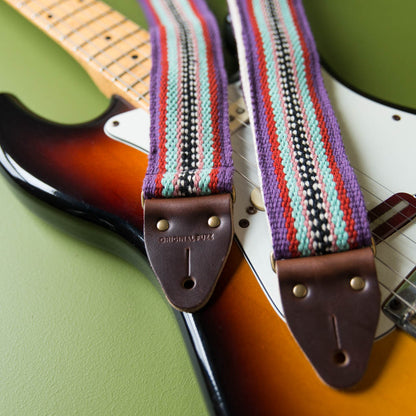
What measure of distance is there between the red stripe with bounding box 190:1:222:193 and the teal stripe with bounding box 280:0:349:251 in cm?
11

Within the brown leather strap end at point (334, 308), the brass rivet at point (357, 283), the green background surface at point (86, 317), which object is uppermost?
the brass rivet at point (357, 283)

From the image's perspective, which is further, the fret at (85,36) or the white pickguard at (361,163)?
the fret at (85,36)

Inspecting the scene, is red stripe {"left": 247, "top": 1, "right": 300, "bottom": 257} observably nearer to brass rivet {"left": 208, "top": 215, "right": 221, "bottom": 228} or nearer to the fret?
brass rivet {"left": 208, "top": 215, "right": 221, "bottom": 228}

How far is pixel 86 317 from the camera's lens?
48 centimetres

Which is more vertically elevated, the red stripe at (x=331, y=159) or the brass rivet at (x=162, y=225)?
the red stripe at (x=331, y=159)

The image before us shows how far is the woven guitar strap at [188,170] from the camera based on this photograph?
0.41 metres

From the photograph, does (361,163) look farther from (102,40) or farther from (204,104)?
(102,40)

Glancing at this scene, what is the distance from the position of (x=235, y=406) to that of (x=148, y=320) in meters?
0.17

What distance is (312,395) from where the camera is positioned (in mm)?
349

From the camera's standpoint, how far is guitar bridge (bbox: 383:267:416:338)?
0.37 meters

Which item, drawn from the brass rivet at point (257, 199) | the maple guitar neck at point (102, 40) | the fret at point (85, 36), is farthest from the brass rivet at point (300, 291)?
the fret at point (85, 36)

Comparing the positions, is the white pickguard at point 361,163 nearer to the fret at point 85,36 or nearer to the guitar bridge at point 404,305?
the guitar bridge at point 404,305

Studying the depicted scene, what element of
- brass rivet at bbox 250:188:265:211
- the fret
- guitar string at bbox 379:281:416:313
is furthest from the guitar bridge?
the fret

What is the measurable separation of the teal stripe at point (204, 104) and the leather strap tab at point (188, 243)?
0.03 meters
